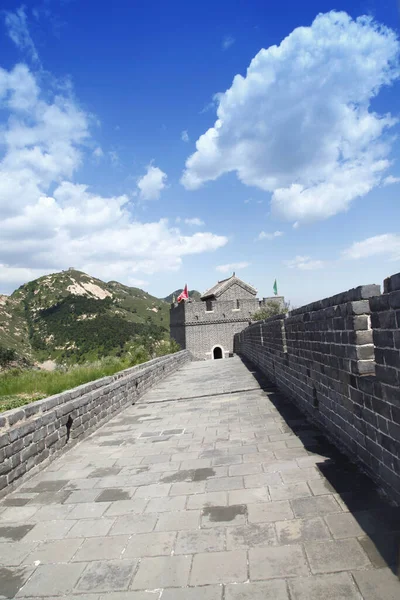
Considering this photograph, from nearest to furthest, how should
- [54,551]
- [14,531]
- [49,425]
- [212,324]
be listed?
[54,551]
[14,531]
[49,425]
[212,324]

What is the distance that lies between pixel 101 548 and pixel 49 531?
627mm

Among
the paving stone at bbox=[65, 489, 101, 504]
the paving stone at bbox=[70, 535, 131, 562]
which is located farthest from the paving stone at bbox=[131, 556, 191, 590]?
the paving stone at bbox=[65, 489, 101, 504]

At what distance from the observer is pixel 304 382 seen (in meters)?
6.51

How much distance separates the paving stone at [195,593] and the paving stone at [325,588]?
43cm

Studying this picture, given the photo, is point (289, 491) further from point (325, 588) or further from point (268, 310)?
point (268, 310)

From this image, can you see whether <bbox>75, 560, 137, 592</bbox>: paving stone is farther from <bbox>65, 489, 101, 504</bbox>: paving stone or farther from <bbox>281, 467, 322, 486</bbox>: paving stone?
<bbox>281, 467, 322, 486</bbox>: paving stone

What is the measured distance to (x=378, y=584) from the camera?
213 cm

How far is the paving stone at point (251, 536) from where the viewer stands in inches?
106

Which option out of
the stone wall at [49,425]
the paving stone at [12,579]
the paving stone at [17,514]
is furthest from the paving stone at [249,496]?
the stone wall at [49,425]

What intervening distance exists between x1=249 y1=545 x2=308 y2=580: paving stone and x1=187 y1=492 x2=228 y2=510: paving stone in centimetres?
80

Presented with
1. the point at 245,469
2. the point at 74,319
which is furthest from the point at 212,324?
the point at 74,319

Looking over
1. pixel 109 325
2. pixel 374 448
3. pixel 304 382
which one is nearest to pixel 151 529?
pixel 374 448

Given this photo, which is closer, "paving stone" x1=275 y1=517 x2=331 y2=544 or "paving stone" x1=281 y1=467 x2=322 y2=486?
"paving stone" x1=275 y1=517 x2=331 y2=544

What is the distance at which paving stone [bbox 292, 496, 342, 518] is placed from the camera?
9.86ft
